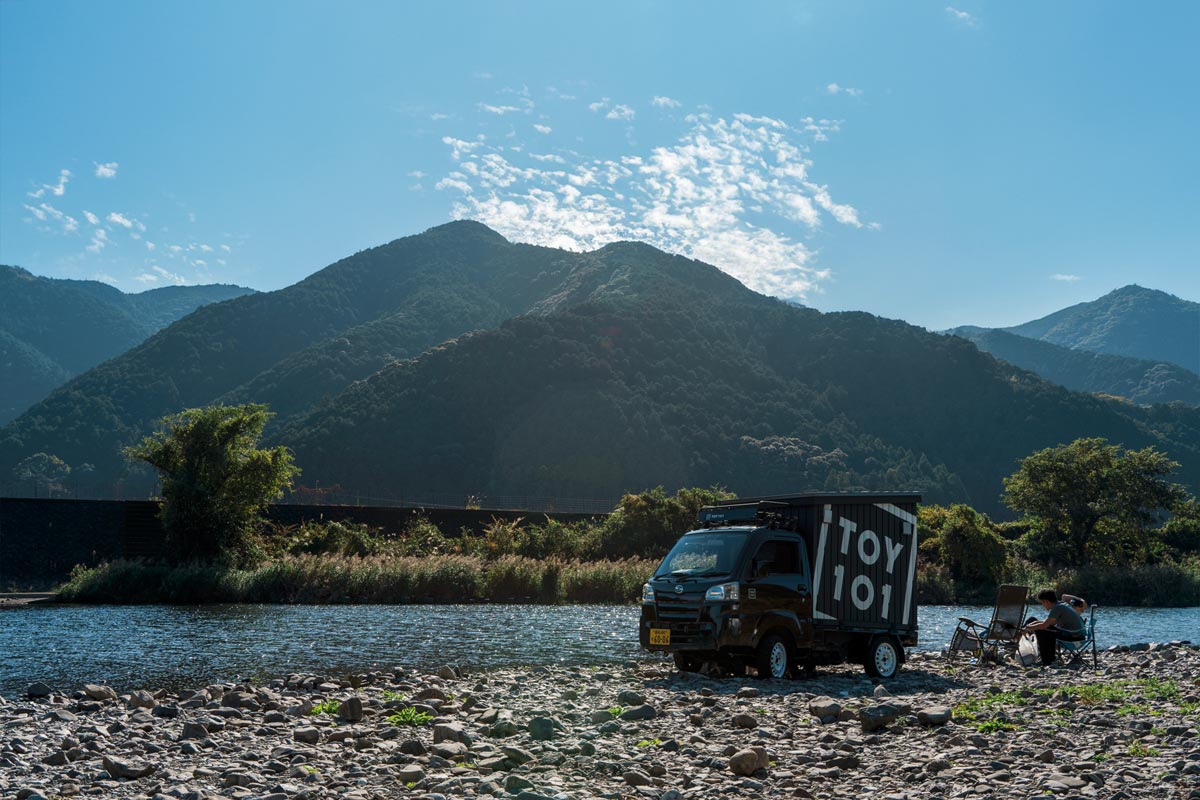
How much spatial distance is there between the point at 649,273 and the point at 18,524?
14940 cm

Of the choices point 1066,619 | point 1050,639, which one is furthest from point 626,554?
point 1066,619

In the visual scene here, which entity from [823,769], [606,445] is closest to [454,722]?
[823,769]

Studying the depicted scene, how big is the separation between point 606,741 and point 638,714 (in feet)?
4.82

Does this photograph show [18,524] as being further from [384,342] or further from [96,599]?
[384,342]

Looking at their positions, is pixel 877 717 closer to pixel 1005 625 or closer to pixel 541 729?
pixel 541 729

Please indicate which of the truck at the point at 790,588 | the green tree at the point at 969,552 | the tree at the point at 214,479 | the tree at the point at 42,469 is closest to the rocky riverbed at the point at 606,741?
the truck at the point at 790,588

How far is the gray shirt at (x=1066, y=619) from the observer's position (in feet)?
62.4

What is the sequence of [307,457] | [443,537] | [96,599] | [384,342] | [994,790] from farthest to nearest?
[384,342] < [307,457] < [443,537] < [96,599] < [994,790]

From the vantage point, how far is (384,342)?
570ft

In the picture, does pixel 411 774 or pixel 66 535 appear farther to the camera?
pixel 66 535

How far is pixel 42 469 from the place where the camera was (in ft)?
438

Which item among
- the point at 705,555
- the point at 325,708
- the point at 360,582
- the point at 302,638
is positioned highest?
the point at 705,555

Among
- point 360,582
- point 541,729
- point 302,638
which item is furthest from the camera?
point 360,582

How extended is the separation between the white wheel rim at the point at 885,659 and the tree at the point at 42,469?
440ft
